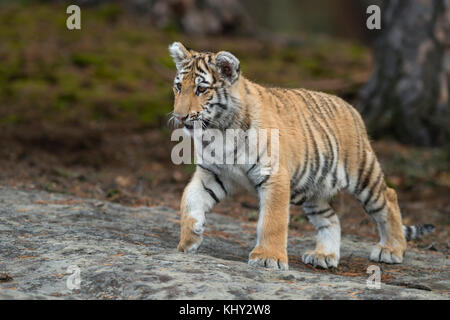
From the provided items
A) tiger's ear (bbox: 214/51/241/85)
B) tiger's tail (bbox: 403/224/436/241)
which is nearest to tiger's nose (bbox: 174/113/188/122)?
tiger's ear (bbox: 214/51/241/85)

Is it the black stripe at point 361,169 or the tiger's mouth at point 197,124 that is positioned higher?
the tiger's mouth at point 197,124

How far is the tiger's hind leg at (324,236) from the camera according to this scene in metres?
5.63

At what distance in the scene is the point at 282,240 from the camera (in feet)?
16.2

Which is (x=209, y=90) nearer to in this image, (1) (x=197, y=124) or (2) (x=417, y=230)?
(1) (x=197, y=124)

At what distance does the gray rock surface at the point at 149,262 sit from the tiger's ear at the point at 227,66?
148 centimetres

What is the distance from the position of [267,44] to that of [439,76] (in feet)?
25.2

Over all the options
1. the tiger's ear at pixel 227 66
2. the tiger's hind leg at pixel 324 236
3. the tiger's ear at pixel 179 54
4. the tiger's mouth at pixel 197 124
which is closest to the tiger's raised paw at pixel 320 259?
the tiger's hind leg at pixel 324 236

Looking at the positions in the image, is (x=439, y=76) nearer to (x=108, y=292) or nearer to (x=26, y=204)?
(x=26, y=204)

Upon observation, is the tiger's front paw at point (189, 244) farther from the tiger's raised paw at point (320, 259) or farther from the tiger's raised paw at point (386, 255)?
the tiger's raised paw at point (386, 255)

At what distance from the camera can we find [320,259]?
5594mm

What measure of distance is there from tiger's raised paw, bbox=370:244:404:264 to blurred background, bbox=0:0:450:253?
114 centimetres

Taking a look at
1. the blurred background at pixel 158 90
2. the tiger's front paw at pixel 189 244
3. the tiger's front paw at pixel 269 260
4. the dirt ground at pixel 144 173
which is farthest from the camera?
the blurred background at pixel 158 90
